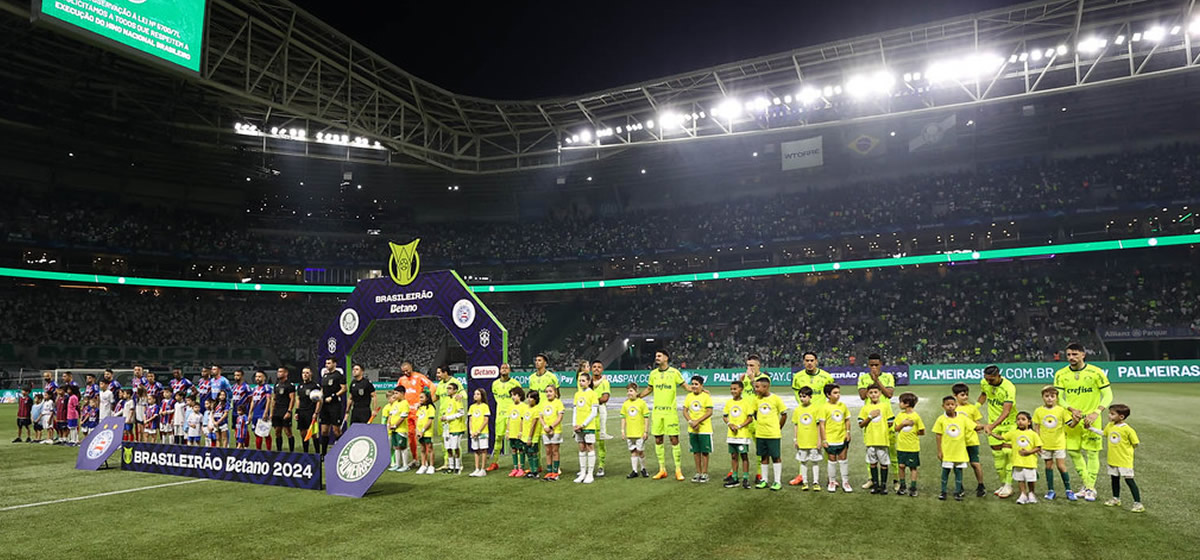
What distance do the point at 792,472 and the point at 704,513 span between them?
4.15m

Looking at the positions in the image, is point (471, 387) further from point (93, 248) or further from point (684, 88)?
point (93, 248)

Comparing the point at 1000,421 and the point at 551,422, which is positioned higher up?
the point at 1000,421

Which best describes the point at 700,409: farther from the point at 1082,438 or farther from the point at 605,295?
the point at 605,295

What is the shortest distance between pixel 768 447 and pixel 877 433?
1656mm

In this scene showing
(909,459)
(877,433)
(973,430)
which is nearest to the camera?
(973,430)

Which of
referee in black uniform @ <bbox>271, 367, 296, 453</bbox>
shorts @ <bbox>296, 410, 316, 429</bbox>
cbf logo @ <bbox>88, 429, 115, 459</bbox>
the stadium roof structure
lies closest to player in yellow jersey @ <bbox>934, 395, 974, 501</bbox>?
shorts @ <bbox>296, 410, 316, 429</bbox>

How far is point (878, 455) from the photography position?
10.4 meters

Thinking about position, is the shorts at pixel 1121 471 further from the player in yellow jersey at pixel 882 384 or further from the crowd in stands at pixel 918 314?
the crowd in stands at pixel 918 314

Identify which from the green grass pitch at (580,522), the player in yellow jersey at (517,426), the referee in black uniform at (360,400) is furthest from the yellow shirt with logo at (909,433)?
the referee in black uniform at (360,400)

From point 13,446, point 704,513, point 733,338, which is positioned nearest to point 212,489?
point 704,513

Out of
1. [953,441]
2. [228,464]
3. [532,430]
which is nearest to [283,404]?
[228,464]

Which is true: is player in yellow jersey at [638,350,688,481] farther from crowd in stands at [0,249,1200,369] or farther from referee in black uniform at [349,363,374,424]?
crowd in stands at [0,249,1200,369]

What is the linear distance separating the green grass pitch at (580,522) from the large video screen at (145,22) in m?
9.91

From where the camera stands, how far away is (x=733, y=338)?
151 feet
